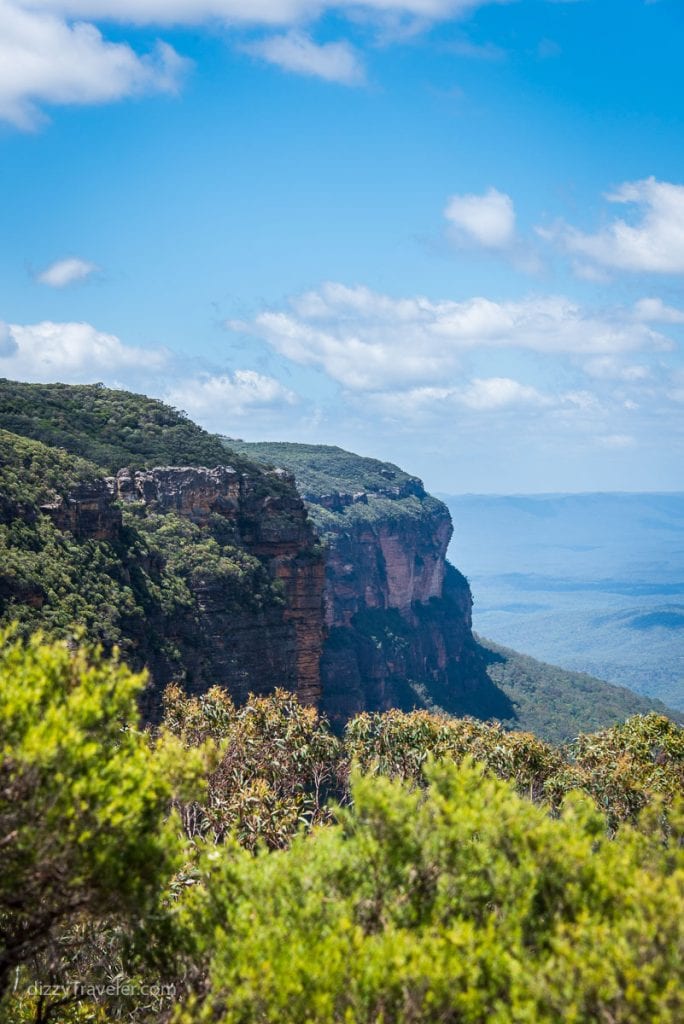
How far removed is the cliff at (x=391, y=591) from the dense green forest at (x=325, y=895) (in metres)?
95.7

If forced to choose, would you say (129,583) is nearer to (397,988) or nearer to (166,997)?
(166,997)

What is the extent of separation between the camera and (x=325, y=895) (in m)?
16.3

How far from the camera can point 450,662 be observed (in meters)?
154

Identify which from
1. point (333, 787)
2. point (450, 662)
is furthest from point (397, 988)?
point (450, 662)

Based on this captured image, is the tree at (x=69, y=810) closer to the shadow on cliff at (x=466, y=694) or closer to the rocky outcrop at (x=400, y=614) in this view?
the rocky outcrop at (x=400, y=614)

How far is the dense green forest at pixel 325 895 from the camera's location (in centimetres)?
1336

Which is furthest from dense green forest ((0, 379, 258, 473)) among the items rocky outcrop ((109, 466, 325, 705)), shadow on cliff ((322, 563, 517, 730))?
shadow on cliff ((322, 563, 517, 730))

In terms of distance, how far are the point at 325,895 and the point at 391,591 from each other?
13408cm

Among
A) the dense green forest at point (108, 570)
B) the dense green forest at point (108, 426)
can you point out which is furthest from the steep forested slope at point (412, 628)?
the dense green forest at point (108, 570)

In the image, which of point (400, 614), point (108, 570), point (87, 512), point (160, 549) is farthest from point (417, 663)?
point (87, 512)

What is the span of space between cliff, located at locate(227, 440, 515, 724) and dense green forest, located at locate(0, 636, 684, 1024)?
3767 inches

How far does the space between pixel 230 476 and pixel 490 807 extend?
56120 mm

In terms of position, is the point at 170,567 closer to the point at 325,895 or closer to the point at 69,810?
the point at 325,895

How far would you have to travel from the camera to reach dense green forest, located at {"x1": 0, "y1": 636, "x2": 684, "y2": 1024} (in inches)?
526
